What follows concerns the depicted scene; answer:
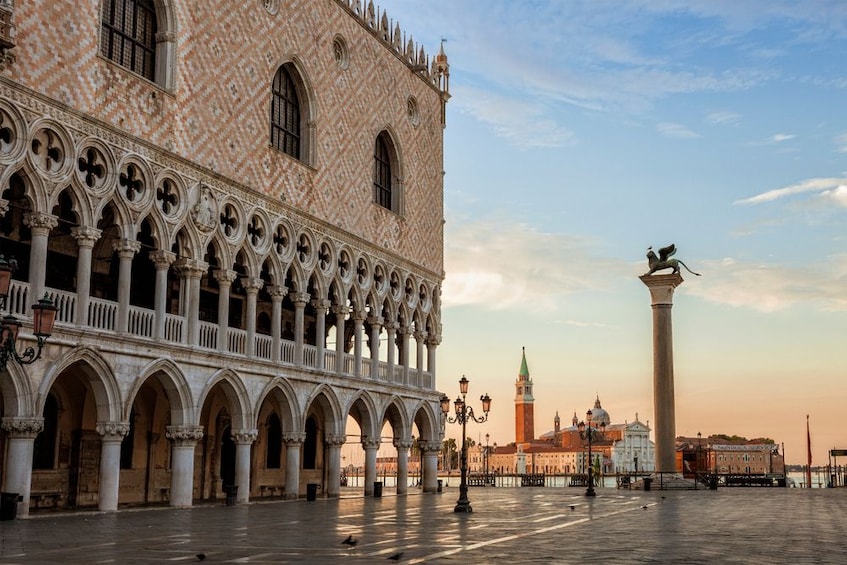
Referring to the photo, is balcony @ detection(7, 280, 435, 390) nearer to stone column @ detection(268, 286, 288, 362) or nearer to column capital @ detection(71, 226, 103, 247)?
stone column @ detection(268, 286, 288, 362)

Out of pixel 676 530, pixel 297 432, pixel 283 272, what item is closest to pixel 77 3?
pixel 283 272

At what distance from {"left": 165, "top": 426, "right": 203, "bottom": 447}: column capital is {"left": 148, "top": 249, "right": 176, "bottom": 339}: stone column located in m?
1.97

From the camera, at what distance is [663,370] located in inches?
1353

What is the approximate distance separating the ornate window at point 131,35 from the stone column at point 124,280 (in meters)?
3.69

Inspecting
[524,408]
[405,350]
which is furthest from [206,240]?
[524,408]

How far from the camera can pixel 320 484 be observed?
3173cm

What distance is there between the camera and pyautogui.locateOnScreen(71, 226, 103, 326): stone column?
719 inches

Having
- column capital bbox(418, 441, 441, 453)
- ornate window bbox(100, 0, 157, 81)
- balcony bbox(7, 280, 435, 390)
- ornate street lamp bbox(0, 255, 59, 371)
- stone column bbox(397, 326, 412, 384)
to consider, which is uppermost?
ornate window bbox(100, 0, 157, 81)

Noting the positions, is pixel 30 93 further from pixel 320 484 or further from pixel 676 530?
pixel 320 484

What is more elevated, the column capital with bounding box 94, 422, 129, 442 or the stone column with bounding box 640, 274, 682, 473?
the stone column with bounding box 640, 274, 682, 473

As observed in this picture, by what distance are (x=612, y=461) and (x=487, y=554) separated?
147 m

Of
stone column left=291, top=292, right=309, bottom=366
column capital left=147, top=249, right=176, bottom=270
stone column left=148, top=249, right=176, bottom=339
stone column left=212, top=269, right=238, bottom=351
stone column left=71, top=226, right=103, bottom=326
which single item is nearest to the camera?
stone column left=71, top=226, right=103, bottom=326

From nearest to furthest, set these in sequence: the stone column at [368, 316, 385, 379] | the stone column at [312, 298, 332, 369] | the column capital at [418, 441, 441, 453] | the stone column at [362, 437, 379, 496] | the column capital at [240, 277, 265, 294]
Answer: the column capital at [240, 277, 265, 294], the stone column at [312, 298, 332, 369], the stone column at [362, 437, 379, 496], the stone column at [368, 316, 385, 379], the column capital at [418, 441, 441, 453]

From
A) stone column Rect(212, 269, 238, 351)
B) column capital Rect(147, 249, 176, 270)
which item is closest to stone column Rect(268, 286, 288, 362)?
stone column Rect(212, 269, 238, 351)
